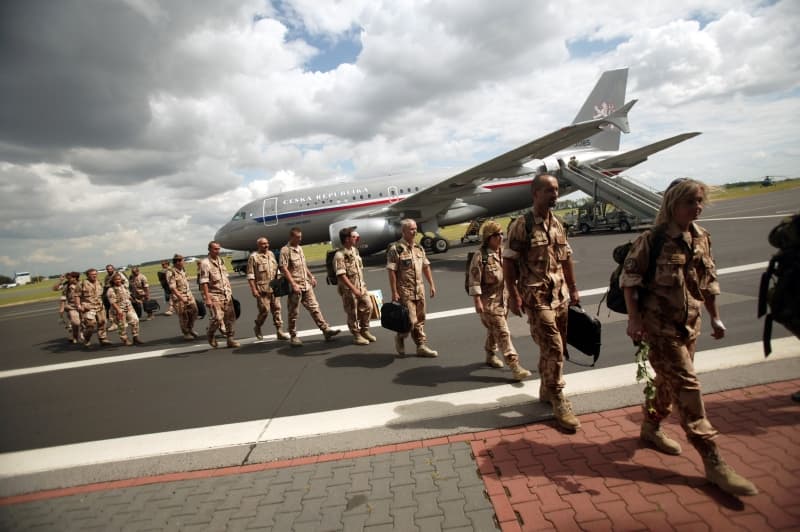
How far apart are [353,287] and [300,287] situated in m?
1.15

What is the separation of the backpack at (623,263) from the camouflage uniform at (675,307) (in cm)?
2

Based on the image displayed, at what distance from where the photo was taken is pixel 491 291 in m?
4.39

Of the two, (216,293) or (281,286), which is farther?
(216,293)

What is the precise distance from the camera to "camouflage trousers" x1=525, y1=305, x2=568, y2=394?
10.4 ft

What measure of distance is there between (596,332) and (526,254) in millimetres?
906

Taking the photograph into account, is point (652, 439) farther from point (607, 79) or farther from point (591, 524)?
point (607, 79)

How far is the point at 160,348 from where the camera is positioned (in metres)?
7.66

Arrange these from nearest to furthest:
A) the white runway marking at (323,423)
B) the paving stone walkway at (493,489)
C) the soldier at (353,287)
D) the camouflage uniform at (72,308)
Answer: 1. the paving stone walkway at (493,489)
2. the white runway marking at (323,423)
3. the soldier at (353,287)
4. the camouflage uniform at (72,308)

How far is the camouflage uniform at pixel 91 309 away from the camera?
8523 mm

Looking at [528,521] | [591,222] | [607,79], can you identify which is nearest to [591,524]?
[528,521]

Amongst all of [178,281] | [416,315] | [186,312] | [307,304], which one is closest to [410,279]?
[416,315]

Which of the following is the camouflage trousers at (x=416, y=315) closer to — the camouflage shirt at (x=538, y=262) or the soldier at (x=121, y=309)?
the camouflage shirt at (x=538, y=262)

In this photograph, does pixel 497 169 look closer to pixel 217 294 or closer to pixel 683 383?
pixel 217 294

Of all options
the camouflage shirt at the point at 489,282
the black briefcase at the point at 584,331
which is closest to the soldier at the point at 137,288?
the camouflage shirt at the point at 489,282
